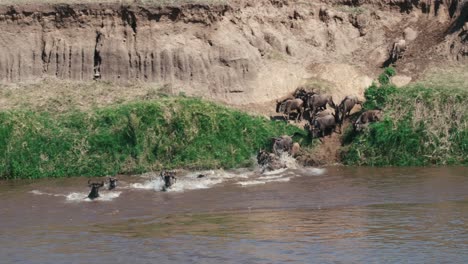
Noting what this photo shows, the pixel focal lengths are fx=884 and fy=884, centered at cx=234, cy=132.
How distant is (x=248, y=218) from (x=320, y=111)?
308 inches

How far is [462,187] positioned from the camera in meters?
17.7

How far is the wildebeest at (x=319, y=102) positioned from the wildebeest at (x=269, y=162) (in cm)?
291

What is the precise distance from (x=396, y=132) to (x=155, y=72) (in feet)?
23.1

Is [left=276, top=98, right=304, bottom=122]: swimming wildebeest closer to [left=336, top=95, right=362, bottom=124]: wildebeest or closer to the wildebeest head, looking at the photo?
[left=336, top=95, right=362, bottom=124]: wildebeest

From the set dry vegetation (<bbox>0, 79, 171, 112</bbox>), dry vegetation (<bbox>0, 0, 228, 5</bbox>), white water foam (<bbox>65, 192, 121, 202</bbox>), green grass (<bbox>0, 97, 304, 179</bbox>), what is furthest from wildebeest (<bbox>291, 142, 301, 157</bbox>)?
dry vegetation (<bbox>0, 0, 228, 5</bbox>)

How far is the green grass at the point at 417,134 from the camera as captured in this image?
67.7 ft

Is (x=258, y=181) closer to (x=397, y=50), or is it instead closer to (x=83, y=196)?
(x=83, y=196)

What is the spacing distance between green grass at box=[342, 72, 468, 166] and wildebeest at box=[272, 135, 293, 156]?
1417 millimetres

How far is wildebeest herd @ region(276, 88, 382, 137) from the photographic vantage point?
71.3ft

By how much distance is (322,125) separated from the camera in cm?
2175

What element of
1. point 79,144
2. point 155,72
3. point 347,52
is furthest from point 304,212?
point 347,52

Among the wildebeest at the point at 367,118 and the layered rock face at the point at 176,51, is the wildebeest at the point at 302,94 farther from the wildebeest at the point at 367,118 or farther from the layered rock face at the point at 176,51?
the wildebeest at the point at 367,118

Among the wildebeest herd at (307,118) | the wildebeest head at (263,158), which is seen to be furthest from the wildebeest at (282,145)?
the wildebeest head at (263,158)

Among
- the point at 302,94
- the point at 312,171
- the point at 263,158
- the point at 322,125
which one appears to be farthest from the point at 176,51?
the point at 312,171
